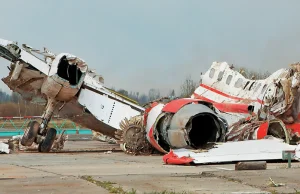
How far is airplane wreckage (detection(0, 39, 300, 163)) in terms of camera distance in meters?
17.9

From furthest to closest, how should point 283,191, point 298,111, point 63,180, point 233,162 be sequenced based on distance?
point 298,111, point 233,162, point 63,180, point 283,191

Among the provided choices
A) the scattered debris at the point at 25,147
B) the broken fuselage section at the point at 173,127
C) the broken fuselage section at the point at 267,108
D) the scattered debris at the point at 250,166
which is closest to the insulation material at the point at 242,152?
the broken fuselage section at the point at 267,108

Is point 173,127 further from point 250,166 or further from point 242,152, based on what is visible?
point 250,166

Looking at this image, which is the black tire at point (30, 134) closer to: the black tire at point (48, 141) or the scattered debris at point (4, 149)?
the black tire at point (48, 141)

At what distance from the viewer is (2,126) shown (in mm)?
44531

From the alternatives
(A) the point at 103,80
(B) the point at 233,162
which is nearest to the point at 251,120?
(B) the point at 233,162

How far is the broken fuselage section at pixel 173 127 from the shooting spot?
17.5m

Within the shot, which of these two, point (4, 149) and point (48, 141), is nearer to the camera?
point (4, 149)

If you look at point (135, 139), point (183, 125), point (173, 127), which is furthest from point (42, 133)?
point (183, 125)

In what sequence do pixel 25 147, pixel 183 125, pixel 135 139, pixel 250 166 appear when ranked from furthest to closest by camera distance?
pixel 25 147 < pixel 135 139 < pixel 183 125 < pixel 250 166

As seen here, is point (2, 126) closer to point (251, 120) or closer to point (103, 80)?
point (103, 80)

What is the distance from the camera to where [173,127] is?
1761 centimetres

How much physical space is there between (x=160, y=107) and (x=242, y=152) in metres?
4.68

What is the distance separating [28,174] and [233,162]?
18.1 feet
